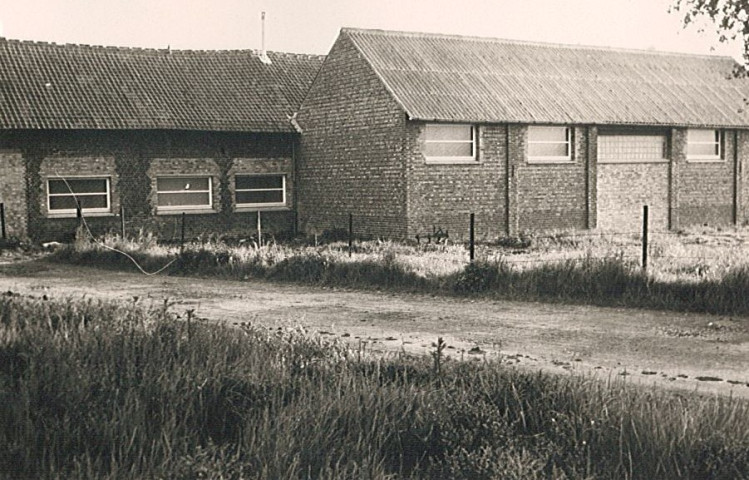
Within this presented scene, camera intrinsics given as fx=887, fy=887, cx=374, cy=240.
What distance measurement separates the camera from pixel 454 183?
26.0 meters

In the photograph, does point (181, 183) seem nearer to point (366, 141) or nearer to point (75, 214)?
point (75, 214)

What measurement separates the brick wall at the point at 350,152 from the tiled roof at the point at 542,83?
0.80 metres

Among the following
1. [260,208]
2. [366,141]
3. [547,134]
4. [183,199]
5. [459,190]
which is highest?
[547,134]

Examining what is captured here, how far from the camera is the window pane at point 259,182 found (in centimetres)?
2993

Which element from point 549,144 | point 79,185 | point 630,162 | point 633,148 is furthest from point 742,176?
point 79,185

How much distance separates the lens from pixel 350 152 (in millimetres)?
27406

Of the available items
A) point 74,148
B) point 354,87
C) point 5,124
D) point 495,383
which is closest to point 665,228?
point 354,87

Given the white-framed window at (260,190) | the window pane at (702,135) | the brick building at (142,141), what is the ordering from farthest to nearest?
the window pane at (702,135)
the white-framed window at (260,190)
the brick building at (142,141)

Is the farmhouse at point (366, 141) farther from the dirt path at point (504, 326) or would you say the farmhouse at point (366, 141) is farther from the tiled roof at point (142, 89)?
the dirt path at point (504, 326)

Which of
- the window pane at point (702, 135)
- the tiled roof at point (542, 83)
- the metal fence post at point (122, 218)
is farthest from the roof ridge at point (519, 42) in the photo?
the metal fence post at point (122, 218)

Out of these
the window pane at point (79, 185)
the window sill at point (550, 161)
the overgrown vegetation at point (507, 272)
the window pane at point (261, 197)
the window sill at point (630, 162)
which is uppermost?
the window sill at point (630, 162)

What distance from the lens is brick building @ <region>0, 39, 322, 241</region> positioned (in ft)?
87.3

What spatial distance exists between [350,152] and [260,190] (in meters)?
4.36

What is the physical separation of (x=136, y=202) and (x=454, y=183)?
396 inches
